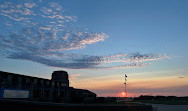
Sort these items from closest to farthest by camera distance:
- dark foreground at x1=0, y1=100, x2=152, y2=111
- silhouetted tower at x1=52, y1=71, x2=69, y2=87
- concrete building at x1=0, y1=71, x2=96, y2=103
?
dark foreground at x1=0, y1=100, x2=152, y2=111 < concrete building at x1=0, y1=71, x2=96, y2=103 < silhouetted tower at x1=52, y1=71, x2=69, y2=87

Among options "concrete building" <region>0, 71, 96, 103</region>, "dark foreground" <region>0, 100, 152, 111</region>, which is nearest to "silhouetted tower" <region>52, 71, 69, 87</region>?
"concrete building" <region>0, 71, 96, 103</region>

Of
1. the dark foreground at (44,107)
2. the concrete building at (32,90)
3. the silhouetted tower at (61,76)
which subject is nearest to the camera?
the dark foreground at (44,107)

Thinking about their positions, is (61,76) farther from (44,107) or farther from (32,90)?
(44,107)

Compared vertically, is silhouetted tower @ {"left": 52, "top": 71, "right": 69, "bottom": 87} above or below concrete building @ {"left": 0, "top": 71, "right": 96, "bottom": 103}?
above

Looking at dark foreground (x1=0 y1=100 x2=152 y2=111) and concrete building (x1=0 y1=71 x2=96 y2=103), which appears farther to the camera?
concrete building (x1=0 y1=71 x2=96 y2=103)

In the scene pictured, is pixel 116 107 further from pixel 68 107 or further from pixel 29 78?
pixel 29 78

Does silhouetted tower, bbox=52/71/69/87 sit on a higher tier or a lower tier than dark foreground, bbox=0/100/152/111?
higher

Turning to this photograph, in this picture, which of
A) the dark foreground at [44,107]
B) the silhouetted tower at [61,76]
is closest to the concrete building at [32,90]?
the dark foreground at [44,107]

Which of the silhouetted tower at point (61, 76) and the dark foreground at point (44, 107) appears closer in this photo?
the dark foreground at point (44, 107)

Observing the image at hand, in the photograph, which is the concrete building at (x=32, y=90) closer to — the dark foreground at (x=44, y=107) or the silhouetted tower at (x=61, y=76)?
the dark foreground at (x=44, y=107)

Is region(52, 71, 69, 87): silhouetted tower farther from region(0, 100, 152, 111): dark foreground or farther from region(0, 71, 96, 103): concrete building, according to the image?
region(0, 100, 152, 111): dark foreground

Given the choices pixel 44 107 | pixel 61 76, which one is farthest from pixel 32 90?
pixel 61 76

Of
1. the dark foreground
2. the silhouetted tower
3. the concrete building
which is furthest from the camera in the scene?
the silhouetted tower

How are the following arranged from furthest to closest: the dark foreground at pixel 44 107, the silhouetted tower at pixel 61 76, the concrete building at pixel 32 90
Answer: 1. the silhouetted tower at pixel 61 76
2. the concrete building at pixel 32 90
3. the dark foreground at pixel 44 107
